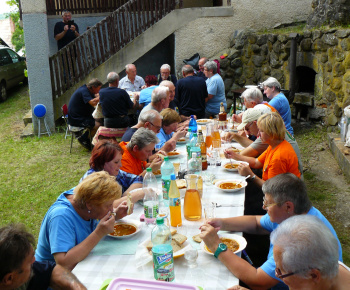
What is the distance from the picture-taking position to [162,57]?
1145 cm

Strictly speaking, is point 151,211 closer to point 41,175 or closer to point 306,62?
point 41,175

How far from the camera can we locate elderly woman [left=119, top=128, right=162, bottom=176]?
368cm

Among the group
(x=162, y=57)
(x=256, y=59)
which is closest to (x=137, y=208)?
(x=256, y=59)

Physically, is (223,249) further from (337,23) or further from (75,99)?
(337,23)

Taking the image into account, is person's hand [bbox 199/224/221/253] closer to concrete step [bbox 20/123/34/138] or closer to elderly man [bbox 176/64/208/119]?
elderly man [bbox 176/64/208/119]

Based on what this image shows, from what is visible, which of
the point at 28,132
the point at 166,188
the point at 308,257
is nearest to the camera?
the point at 308,257

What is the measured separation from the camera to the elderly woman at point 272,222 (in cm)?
233

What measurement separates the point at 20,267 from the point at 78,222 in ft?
2.52

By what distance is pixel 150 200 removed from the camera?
315 centimetres

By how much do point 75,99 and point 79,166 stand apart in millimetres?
1359

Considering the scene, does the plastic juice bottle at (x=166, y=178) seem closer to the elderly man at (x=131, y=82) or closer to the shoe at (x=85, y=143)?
the shoe at (x=85, y=143)

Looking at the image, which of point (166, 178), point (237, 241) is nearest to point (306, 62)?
point (166, 178)

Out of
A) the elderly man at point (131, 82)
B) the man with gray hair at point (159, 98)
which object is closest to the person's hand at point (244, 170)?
the man with gray hair at point (159, 98)

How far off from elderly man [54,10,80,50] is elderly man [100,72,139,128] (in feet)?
11.6
